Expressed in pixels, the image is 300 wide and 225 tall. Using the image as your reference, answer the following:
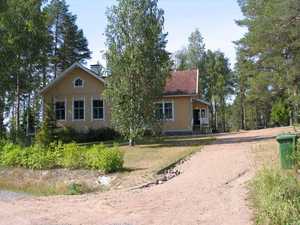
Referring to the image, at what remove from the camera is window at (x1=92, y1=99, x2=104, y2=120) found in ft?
115

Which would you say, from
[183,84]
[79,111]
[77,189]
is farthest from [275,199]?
[183,84]

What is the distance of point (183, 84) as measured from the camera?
36.7m

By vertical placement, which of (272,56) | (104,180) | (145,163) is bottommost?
(104,180)

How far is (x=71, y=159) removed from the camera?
17.7m

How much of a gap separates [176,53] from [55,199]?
6050 centimetres

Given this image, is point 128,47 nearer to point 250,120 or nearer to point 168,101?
point 168,101

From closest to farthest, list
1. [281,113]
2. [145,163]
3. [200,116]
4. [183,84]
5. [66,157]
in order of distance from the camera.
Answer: [66,157]
[145,163]
[183,84]
[200,116]
[281,113]

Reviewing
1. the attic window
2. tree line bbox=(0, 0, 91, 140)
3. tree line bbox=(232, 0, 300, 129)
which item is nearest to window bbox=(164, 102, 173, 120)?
Result: the attic window

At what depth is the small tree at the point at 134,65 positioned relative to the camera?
25078 mm

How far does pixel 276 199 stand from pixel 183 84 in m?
28.3

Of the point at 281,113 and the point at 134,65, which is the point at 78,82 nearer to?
the point at 134,65

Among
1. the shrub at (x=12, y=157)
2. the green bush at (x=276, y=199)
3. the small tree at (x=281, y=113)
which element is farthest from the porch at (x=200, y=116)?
the green bush at (x=276, y=199)

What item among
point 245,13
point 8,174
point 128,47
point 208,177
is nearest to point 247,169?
point 208,177

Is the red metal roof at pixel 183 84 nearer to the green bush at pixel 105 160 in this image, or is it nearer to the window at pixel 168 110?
the window at pixel 168 110
